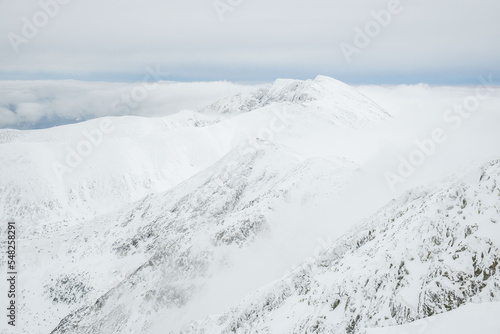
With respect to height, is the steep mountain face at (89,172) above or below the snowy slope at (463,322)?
above

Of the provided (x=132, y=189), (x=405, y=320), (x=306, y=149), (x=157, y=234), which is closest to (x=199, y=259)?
(x=157, y=234)

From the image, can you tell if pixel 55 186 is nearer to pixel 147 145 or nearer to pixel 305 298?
pixel 147 145

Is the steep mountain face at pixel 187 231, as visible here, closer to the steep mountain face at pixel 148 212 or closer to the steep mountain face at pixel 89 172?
the steep mountain face at pixel 148 212

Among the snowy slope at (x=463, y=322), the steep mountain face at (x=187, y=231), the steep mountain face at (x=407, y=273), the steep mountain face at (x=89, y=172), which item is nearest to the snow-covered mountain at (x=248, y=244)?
the steep mountain face at (x=407, y=273)

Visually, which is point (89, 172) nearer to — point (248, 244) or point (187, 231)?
point (187, 231)

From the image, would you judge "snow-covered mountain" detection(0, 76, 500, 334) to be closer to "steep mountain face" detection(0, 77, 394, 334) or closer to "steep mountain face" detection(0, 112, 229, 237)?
"steep mountain face" detection(0, 77, 394, 334)

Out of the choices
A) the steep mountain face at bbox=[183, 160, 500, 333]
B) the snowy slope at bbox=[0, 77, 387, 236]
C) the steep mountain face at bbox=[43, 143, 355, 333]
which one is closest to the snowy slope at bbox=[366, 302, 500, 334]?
the steep mountain face at bbox=[183, 160, 500, 333]
